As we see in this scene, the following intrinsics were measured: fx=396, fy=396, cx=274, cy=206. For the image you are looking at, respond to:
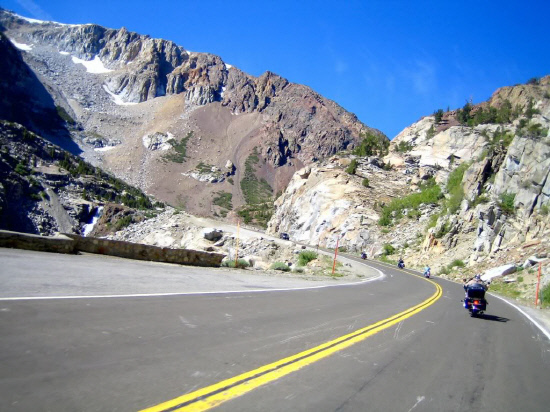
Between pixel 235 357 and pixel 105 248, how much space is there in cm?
1463

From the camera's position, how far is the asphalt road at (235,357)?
4.05 metres

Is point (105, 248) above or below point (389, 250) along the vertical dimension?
below

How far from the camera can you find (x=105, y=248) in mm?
18125

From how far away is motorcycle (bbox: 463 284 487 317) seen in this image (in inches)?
468

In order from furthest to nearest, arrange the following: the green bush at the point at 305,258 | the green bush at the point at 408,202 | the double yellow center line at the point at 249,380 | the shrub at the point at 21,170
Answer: the shrub at the point at 21,170 < the green bush at the point at 408,202 < the green bush at the point at 305,258 < the double yellow center line at the point at 249,380

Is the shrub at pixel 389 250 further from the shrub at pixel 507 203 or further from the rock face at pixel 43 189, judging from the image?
the rock face at pixel 43 189

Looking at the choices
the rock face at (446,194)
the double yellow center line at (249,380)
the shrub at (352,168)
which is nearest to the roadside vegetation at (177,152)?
the rock face at (446,194)

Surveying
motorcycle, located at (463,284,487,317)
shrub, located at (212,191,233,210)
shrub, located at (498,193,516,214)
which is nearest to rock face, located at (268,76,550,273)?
shrub, located at (498,193,516,214)

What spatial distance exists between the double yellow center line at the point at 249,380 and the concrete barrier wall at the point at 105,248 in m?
12.9

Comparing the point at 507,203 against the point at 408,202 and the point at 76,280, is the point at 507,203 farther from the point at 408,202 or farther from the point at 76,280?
the point at 76,280

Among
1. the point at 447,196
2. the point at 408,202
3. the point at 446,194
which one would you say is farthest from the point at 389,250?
the point at 446,194

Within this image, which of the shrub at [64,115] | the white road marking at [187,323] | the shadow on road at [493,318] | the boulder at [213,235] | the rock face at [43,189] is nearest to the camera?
the white road marking at [187,323]

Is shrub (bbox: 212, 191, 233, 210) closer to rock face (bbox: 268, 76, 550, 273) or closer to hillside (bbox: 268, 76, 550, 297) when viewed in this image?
hillside (bbox: 268, 76, 550, 297)

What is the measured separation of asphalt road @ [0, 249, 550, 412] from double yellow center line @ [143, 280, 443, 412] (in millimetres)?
90
